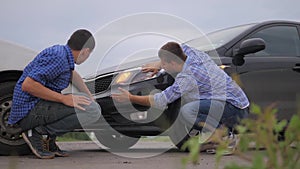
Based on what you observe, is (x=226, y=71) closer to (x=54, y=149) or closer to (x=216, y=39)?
(x=216, y=39)

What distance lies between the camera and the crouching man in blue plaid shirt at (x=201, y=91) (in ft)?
17.7

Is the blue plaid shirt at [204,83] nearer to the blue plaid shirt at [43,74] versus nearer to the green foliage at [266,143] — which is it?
the blue plaid shirt at [43,74]

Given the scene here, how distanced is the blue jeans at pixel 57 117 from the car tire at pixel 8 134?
23cm

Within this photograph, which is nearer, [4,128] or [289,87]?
[4,128]

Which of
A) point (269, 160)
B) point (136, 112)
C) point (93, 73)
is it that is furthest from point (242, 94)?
point (269, 160)

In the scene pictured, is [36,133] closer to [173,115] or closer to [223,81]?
[173,115]

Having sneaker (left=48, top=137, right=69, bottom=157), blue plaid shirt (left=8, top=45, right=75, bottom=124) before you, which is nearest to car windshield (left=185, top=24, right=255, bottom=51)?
blue plaid shirt (left=8, top=45, right=75, bottom=124)

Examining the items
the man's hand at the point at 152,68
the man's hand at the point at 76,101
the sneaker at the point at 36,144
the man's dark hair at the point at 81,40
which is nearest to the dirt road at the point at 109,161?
the sneaker at the point at 36,144

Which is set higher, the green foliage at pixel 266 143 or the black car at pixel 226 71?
the green foliage at pixel 266 143

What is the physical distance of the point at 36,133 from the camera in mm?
5414

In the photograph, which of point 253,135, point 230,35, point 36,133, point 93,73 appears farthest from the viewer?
point 230,35

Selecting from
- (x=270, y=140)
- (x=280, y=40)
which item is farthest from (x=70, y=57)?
(x=270, y=140)

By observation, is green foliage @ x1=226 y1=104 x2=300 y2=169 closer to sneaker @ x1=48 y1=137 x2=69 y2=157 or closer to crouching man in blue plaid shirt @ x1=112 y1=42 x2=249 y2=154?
crouching man in blue plaid shirt @ x1=112 y1=42 x2=249 y2=154

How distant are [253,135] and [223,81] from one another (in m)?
4.10
